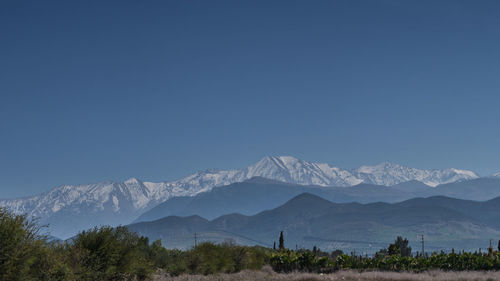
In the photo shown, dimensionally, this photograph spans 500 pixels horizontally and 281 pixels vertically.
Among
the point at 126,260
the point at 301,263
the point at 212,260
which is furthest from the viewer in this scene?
the point at 301,263

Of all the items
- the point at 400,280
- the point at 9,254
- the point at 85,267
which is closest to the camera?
the point at 9,254

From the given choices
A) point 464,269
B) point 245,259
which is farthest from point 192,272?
point 464,269

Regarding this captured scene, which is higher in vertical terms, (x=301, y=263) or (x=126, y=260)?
(x=126, y=260)

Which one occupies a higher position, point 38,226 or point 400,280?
point 38,226

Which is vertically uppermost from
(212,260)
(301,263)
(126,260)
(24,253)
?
(24,253)

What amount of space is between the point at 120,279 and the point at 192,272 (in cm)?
1005

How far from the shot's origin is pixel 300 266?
40406 mm

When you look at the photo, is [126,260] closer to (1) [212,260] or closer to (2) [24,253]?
(2) [24,253]

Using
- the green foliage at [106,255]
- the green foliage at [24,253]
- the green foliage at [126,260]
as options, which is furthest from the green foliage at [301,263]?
the green foliage at [24,253]

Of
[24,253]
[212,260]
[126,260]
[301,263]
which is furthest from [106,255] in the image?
[301,263]

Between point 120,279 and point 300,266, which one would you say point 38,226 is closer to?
point 120,279

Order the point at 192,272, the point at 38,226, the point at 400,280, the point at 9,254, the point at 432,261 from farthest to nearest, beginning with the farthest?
the point at 432,261, the point at 192,272, the point at 400,280, the point at 38,226, the point at 9,254

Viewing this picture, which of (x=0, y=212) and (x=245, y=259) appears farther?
(x=245, y=259)

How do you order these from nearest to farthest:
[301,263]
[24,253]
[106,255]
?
[24,253] → [106,255] → [301,263]
